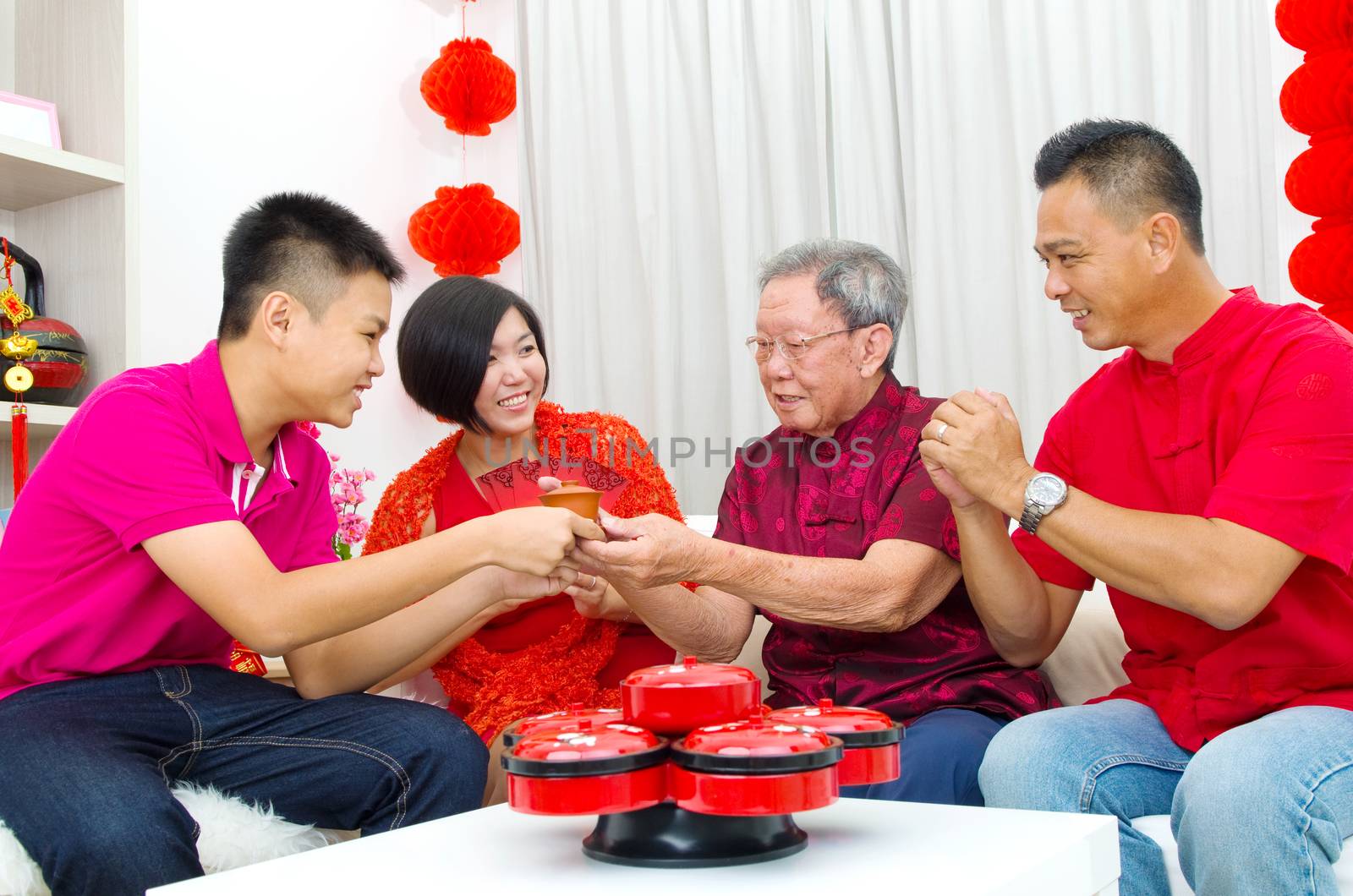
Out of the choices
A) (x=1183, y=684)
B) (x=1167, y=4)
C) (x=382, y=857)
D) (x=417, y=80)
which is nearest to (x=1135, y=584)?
(x=1183, y=684)

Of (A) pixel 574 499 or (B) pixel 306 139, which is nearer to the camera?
(A) pixel 574 499

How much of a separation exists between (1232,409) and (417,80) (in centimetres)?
312

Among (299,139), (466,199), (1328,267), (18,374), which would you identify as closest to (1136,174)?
(1328,267)

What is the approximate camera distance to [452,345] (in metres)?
2.19

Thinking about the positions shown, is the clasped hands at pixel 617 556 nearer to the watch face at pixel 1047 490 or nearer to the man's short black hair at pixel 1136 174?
the watch face at pixel 1047 490

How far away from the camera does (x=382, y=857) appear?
1.14 metres

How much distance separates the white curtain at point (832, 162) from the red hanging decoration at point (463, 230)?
0.27 meters

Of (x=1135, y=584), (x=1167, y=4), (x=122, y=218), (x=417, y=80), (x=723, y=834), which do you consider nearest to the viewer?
(x=723, y=834)

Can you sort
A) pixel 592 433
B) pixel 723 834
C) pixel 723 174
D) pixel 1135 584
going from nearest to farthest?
pixel 723 834 < pixel 1135 584 < pixel 592 433 < pixel 723 174

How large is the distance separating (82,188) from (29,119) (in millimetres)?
162

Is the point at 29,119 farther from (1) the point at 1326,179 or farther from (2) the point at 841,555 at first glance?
(1) the point at 1326,179

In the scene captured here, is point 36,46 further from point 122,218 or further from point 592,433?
point 592,433

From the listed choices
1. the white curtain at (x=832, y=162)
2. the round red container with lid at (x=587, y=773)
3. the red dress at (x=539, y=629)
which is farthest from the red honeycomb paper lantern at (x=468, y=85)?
the round red container with lid at (x=587, y=773)

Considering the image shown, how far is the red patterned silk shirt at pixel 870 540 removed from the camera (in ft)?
6.06
